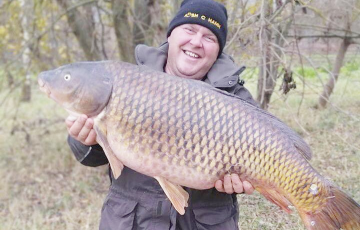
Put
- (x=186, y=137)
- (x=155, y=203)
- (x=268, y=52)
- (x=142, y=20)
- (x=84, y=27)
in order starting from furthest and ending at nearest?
(x=84, y=27)
(x=142, y=20)
(x=268, y=52)
(x=155, y=203)
(x=186, y=137)

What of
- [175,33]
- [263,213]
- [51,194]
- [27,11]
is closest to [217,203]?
[263,213]

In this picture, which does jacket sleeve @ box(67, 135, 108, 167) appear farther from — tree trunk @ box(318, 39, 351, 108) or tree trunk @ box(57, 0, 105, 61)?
tree trunk @ box(57, 0, 105, 61)

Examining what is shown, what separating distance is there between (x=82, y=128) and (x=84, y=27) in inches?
137

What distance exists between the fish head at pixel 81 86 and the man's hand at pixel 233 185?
50cm

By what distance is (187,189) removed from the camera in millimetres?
1803

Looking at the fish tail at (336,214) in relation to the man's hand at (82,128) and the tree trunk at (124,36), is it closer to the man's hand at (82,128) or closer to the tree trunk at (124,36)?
the man's hand at (82,128)

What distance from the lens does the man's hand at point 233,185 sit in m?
1.63

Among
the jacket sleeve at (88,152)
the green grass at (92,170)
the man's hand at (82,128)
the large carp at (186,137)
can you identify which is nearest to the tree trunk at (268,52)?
the green grass at (92,170)

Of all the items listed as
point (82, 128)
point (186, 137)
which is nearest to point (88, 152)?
point (82, 128)

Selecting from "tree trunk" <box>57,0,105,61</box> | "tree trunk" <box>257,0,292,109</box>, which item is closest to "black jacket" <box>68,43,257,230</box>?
"tree trunk" <box>257,0,292,109</box>

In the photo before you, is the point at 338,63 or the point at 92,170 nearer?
the point at 338,63

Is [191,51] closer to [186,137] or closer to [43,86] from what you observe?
[186,137]

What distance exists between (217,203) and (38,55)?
14.1 ft

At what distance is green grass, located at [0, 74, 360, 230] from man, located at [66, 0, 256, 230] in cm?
54
